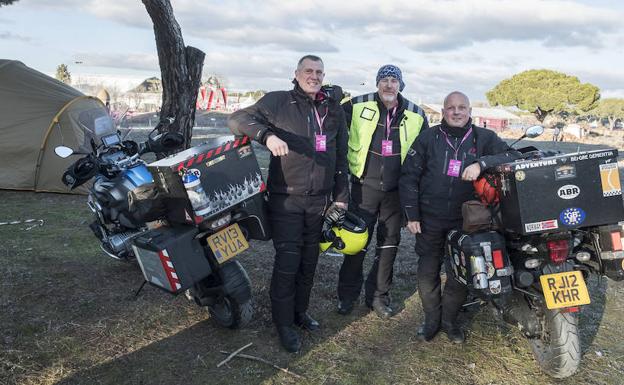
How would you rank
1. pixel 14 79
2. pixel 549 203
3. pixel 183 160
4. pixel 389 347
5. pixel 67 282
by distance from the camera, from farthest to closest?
1. pixel 14 79
2. pixel 67 282
3. pixel 389 347
4. pixel 183 160
5. pixel 549 203

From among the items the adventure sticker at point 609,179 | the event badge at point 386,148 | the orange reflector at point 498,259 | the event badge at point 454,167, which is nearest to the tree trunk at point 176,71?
the event badge at point 386,148

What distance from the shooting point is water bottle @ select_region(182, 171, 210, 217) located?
3.05 metres

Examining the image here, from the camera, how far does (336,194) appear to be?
153 inches

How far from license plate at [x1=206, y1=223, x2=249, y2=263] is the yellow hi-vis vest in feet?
3.90

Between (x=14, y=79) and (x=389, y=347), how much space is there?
27.6ft

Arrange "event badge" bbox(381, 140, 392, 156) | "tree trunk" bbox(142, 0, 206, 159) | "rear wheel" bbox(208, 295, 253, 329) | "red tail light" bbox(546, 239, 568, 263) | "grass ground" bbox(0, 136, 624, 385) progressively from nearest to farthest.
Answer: "red tail light" bbox(546, 239, 568, 263), "grass ground" bbox(0, 136, 624, 385), "rear wheel" bbox(208, 295, 253, 329), "event badge" bbox(381, 140, 392, 156), "tree trunk" bbox(142, 0, 206, 159)

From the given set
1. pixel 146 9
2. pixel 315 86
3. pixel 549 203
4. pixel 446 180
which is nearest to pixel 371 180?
pixel 446 180

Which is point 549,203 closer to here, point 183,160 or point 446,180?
point 446,180

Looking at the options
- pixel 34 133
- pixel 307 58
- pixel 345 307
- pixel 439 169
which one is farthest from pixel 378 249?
pixel 34 133

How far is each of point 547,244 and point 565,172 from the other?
0.46m

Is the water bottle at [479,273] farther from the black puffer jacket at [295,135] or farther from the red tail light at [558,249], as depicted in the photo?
the black puffer jacket at [295,135]

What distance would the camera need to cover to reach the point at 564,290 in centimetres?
299

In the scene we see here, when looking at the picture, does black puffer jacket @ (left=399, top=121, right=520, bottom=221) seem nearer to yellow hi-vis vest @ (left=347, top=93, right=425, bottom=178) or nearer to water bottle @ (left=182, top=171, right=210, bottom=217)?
yellow hi-vis vest @ (left=347, top=93, right=425, bottom=178)

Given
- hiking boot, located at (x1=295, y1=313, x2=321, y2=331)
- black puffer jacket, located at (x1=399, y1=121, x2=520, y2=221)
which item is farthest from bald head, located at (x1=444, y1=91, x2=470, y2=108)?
hiking boot, located at (x1=295, y1=313, x2=321, y2=331)
